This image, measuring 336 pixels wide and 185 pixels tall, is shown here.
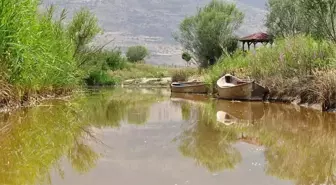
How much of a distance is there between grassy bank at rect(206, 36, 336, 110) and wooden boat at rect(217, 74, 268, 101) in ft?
1.59

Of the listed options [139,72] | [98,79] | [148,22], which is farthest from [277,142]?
[148,22]

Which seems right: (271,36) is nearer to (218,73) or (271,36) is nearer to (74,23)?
(218,73)

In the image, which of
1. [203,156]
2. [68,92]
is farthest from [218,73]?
[203,156]

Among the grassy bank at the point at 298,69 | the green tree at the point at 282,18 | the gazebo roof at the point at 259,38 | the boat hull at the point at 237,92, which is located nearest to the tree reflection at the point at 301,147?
the grassy bank at the point at 298,69

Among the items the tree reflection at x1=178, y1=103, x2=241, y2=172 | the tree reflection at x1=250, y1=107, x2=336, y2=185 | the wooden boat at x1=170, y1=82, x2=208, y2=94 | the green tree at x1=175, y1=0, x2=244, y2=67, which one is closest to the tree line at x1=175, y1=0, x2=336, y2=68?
the green tree at x1=175, y1=0, x2=244, y2=67

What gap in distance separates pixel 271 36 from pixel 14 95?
2675cm

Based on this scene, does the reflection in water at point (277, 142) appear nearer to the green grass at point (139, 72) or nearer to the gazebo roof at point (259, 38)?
the gazebo roof at point (259, 38)

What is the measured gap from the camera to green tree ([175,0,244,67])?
128 feet

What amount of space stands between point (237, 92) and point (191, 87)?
336 inches

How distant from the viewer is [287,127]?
1040 centimetres

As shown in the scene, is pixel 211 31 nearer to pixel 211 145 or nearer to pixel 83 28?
pixel 83 28

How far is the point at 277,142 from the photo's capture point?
820 centimetres

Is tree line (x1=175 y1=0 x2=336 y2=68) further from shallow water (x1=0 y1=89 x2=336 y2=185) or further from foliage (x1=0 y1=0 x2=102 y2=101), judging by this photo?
shallow water (x1=0 y1=89 x2=336 y2=185)

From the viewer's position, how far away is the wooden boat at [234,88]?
2034 cm
